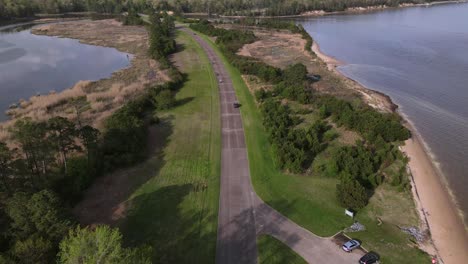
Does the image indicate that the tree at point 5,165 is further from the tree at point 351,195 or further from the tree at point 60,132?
the tree at point 351,195

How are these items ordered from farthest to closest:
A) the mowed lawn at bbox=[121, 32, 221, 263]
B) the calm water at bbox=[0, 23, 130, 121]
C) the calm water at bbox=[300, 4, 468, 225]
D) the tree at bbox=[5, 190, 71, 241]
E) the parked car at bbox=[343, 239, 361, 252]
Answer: the calm water at bbox=[0, 23, 130, 121]
the calm water at bbox=[300, 4, 468, 225]
the mowed lawn at bbox=[121, 32, 221, 263]
the parked car at bbox=[343, 239, 361, 252]
the tree at bbox=[5, 190, 71, 241]

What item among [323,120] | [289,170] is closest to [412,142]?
[323,120]

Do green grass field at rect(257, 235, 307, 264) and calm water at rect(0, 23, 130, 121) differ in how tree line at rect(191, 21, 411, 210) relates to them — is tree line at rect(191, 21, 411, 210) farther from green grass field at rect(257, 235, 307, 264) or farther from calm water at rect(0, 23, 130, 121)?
calm water at rect(0, 23, 130, 121)

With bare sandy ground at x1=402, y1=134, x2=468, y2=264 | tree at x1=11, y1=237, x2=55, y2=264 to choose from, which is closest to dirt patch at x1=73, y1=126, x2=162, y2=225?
tree at x1=11, y1=237, x2=55, y2=264

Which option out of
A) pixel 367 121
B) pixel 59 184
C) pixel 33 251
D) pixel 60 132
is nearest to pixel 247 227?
pixel 33 251

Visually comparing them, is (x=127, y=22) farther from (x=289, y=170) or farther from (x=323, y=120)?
(x=289, y=170)

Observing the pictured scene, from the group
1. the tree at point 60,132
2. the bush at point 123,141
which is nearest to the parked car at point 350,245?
the bush at point 123,141

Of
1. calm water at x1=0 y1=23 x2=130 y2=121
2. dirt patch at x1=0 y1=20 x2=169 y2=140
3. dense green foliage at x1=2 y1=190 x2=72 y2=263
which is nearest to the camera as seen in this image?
dense green foliage at x1=2 y1=190 x2=72 y2=263
